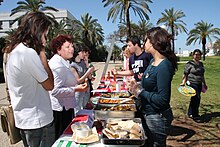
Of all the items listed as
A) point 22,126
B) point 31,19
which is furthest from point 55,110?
point 31,19

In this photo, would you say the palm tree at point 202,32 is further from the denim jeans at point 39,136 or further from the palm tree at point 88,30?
the denim jeans at point 39,136

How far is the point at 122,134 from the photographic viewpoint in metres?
1.54

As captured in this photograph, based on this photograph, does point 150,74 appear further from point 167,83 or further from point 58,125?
point 58,125

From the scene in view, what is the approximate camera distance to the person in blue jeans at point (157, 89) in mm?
1849

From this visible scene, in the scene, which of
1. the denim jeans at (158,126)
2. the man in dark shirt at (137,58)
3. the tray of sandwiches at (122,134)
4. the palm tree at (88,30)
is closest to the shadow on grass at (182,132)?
the man in dark shirt at (137,58)

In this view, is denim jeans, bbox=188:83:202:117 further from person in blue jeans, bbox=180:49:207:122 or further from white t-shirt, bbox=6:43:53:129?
white t-shirt, bbox=6:43:53:129

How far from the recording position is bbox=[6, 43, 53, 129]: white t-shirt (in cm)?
154

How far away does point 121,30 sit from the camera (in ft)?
102

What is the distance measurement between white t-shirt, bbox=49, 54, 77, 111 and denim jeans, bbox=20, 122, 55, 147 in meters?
0.52

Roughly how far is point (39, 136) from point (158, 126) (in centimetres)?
105

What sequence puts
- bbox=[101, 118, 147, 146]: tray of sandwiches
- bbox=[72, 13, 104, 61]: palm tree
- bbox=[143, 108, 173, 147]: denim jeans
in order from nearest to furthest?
1. bbox=[101, 118, 147, 146]: tray of sandwiches
2. bbox=[143, 108, 173, 147]: denim jeans
3. bbox=[72, 13, 104, 61]: palm tree

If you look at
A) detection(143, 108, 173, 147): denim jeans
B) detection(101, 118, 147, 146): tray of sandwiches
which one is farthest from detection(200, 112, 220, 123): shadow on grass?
detection(101, 118, 147, 146): tray of sandwiches

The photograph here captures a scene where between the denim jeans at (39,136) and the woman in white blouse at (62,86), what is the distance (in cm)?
54

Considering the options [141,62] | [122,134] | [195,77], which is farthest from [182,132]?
[122,134]
